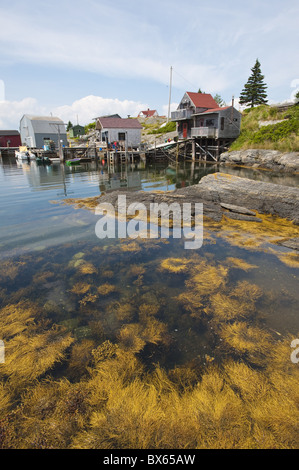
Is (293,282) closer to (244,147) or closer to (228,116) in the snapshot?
(244,147)

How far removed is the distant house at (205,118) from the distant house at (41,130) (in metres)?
31.0

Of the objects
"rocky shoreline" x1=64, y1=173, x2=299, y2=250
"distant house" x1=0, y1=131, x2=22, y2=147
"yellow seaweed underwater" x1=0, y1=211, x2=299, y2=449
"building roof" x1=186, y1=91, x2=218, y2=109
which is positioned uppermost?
"building roof" x1=186, y1=91, x2=218, y2=109

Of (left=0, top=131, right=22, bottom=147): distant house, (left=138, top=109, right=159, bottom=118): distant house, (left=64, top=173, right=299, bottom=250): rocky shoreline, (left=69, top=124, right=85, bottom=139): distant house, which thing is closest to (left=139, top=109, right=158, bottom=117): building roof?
(left=138, top=109, right=159, bottom=118): distant house

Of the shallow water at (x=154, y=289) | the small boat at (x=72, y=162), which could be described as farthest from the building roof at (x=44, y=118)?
the shallow water at (x=154, y=289)

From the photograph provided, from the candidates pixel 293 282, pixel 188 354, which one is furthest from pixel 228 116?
pixel 188 354

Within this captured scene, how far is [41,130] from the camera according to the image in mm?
56906

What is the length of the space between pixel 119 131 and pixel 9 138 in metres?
39.5

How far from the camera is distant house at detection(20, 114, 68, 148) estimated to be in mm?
56094

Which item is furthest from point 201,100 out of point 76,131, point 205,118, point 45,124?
point 76,131

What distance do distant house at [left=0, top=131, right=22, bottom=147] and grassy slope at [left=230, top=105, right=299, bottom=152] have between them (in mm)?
63457

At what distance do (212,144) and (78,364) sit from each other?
45.4 metres

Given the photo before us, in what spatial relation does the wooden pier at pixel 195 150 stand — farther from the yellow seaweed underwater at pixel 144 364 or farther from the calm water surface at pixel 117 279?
the yellow seaweed underwater at pixel 144 364

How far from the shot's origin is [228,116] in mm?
38094

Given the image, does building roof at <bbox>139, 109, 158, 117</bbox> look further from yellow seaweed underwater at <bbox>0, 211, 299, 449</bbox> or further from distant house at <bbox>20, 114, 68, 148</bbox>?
yellow seaweed underwater at <bbox>0, 211, 299, 449</bbox>
